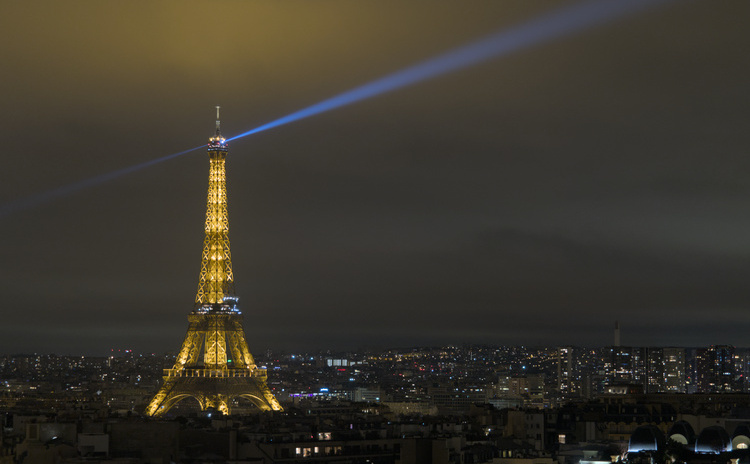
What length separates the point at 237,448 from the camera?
211ft

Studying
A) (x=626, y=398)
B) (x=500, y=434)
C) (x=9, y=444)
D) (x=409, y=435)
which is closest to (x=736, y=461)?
(x=409, y=435)

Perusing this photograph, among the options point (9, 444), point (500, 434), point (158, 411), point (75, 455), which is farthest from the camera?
point (158, 411)

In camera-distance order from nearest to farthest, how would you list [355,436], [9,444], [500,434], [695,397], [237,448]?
A: [9,444] → [237,448] → [355,436] → [500,434] → [695,397]

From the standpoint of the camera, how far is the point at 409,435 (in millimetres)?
72875

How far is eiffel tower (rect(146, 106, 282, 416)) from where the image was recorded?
116000mm

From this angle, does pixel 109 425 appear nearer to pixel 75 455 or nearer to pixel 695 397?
pixel 75 455

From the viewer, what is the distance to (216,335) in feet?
388

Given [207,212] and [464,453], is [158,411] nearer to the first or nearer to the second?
[207,212]

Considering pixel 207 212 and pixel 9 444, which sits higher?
pixel 207 212

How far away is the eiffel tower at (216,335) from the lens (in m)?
116

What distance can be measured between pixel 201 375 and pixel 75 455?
205ft

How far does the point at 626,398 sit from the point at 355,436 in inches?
1948

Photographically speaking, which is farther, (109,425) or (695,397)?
(695,397)

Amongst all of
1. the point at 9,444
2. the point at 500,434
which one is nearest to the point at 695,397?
the point at 500,434
